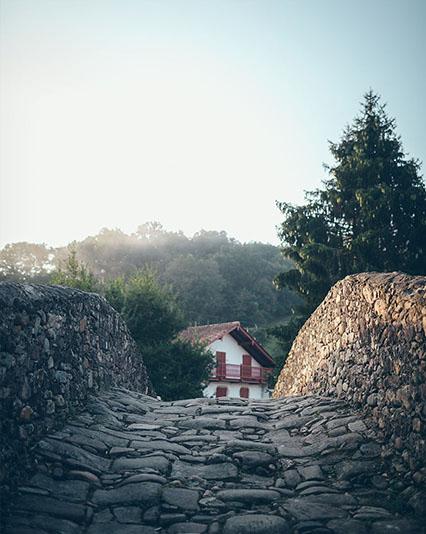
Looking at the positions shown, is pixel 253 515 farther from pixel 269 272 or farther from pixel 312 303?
pixel 269 272

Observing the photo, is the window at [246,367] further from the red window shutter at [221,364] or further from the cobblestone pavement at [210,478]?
the cobblestone pavement at [210,478]

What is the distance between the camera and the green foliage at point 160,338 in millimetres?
13109

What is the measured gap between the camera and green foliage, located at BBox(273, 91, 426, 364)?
537 inches

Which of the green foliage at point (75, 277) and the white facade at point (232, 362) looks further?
the white facade at point (232, 362)

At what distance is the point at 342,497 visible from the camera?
3867mm

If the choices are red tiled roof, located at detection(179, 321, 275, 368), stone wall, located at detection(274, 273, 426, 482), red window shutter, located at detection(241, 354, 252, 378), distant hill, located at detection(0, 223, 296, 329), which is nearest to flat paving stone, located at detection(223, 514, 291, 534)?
stone wall, located at detection(274, 273, 426, 482)

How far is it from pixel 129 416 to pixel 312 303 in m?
9.88

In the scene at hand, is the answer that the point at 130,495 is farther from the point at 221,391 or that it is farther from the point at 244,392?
the point at 244,392

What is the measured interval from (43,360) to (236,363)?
2377 cm

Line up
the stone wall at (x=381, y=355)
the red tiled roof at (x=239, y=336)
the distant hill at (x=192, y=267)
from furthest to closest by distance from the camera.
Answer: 1. the distant hill at (x=192, y=267)
2. the red tiled roof at (x=239, y=336)
3. the stone wall at (x=381, y=355)

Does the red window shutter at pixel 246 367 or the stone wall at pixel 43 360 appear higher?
the stone wall at pixel 43 360

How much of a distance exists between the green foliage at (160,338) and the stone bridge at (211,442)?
6.61 m

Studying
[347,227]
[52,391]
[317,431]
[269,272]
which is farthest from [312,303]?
[269,272]

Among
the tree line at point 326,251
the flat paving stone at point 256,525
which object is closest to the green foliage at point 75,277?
the tree line at point 326,251
